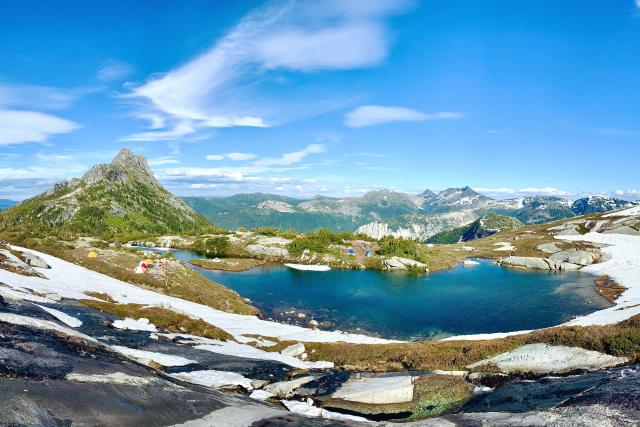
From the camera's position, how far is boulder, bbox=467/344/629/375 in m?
24.6

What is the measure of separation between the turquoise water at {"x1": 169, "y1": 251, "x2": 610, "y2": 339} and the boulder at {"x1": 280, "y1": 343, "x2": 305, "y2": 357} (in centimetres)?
2441

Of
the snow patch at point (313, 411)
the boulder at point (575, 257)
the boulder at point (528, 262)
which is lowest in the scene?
the boulder at point (528, 262)

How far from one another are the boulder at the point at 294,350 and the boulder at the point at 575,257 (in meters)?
134

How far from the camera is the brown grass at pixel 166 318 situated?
46.0 meters

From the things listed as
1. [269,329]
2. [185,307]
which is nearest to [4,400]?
[269,329]

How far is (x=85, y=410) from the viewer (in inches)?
559

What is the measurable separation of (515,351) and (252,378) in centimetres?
2191

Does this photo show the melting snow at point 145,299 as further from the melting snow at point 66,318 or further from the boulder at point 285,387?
the boulder at point 285,387

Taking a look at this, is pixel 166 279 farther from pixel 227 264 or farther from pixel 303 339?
pixel 227 264

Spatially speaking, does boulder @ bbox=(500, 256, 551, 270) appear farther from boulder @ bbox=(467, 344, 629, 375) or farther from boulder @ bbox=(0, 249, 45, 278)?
boulder @ bbox=(0, 249, 45, 278)

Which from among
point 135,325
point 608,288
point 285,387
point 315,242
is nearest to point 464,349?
point 285,387

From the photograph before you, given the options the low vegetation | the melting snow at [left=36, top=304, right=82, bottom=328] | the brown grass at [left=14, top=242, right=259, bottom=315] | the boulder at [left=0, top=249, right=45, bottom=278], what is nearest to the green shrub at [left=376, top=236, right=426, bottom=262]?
the brown grass at [left=14, top=242, right=259, bottom=315]

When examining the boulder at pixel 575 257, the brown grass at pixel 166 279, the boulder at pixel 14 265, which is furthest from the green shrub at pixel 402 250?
the boulder at pixel 14 265

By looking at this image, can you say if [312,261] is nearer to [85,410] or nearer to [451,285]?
[451,285]
